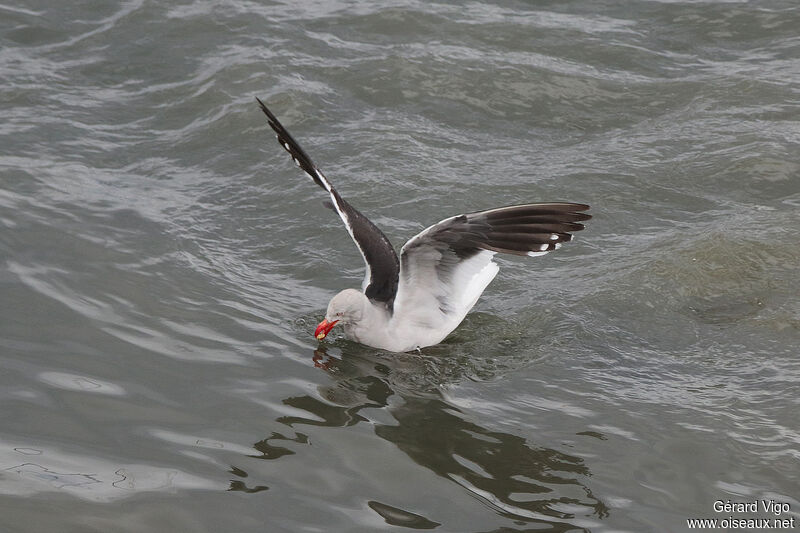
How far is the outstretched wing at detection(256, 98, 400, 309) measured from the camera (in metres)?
7.18

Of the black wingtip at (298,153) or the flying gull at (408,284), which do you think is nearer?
the flying gull at (408,284)

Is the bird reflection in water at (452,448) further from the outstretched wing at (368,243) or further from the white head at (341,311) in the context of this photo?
the outstretched wing at (368,243)

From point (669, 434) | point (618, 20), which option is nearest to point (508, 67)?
point (618, 20)

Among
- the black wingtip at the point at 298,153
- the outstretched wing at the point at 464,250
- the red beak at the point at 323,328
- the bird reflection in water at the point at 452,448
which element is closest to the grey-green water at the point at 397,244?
the bird reflection in water at the point at 452,448

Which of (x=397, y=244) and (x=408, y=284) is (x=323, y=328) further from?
(x=397, y=244)

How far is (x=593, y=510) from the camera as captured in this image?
5047mm

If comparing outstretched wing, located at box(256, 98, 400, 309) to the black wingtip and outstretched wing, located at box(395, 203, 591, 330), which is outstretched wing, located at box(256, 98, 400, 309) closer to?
the black wingtip

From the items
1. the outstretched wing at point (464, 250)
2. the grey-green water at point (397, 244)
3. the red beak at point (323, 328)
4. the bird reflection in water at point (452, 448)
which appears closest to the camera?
the bird reflection in water at point (452, 448)

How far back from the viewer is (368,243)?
23.8ft

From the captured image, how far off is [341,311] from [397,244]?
1.86 meters

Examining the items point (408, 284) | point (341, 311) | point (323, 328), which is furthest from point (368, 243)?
point (323, 328)

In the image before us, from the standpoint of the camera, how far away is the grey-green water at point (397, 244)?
5.21 meters

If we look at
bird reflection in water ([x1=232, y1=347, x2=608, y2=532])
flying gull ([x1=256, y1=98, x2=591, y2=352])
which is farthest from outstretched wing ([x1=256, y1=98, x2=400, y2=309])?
bird reflection in water ([x1=232, y1=347, x2=608, y2=532])

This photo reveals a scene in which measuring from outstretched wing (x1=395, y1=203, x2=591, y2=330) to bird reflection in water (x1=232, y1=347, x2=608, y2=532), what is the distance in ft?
1.94
